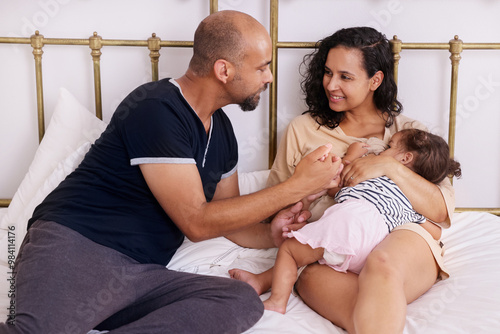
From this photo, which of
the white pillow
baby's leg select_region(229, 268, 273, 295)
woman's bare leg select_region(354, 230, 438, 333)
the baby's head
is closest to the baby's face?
the baby's head

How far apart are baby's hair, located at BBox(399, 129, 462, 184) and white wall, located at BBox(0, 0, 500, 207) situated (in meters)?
0.47

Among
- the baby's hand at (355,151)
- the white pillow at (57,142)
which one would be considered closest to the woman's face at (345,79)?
Answer: the baby's hand at (355,151)

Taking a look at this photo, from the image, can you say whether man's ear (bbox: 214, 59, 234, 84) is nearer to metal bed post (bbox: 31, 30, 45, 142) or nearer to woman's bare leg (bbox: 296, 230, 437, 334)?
woman's bare leg (bbox: 296, 230, 437, 334)

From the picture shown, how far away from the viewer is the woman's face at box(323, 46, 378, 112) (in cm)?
178

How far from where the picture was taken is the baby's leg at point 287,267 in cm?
146

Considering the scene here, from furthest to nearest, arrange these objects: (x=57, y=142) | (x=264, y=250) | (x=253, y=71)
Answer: (x=57, y=142) < (x=264, y=250) < (x=253, y=71)

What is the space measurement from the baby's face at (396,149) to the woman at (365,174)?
35 mm

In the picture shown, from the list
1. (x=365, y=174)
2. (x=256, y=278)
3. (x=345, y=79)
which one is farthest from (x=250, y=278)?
(x=345, y=79)

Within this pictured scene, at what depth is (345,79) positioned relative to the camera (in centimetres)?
179

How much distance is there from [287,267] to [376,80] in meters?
0.71

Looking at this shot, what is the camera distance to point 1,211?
196 centimetres

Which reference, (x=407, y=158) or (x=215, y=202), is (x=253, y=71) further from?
(x=407, y=158)

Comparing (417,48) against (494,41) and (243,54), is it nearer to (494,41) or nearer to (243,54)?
(494,41)

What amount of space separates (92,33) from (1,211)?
0.71 meters
